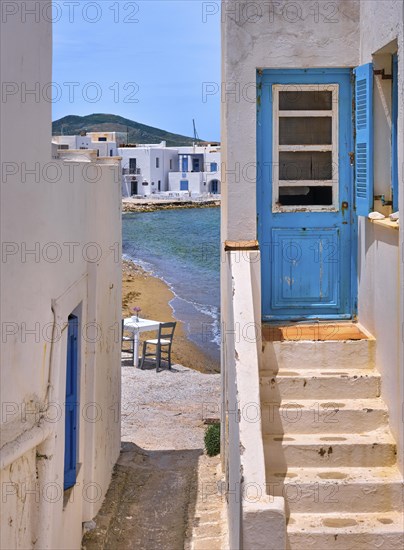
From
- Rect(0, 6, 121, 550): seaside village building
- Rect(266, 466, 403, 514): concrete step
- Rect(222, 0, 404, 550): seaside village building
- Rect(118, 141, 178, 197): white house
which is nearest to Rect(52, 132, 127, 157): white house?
Rect(118, 141, 178, 197): white house

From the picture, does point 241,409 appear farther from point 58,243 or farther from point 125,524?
point 125,524

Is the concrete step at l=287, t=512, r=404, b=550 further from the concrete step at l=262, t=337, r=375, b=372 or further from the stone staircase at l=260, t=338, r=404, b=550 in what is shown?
the concrete step at l=262, t=337, r=375, b=372

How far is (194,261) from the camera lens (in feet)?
183

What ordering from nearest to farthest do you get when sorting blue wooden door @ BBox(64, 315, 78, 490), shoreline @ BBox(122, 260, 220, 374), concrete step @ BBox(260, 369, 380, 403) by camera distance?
concrete step @ BBox(260, 369, 380, 403) → blue wooden door @ BBox(64, 315, 78, 490) → shoreline @ BBox(122, 260, 220, 374)

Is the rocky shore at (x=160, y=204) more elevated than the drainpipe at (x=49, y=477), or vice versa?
the rocky shore at (x=160, y=204)

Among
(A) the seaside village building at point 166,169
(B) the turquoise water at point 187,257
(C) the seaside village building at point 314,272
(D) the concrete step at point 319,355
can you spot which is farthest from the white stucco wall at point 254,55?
(A) the seaside village building at point 166,169

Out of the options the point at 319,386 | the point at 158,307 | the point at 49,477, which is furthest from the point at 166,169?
the point at 49,477

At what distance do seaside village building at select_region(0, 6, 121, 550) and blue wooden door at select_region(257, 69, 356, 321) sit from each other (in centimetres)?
198

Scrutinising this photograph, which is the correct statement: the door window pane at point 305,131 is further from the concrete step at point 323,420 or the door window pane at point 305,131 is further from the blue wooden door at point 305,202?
the concrete step at point 323,420

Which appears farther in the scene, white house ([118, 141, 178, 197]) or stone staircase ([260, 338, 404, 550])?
white house ([118, 141, 178, 197])

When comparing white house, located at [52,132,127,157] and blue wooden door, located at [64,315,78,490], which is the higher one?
white house, located at [52,132,127,157]

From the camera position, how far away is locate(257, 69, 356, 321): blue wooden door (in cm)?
843

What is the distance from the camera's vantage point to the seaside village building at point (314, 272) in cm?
636

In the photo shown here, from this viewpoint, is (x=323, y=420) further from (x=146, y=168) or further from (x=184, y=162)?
(x=184, y=162)
